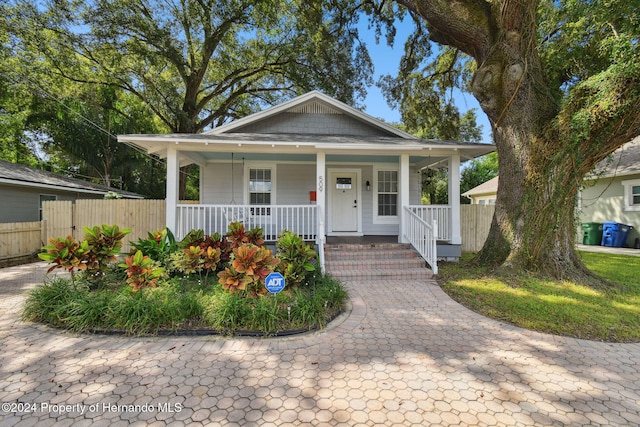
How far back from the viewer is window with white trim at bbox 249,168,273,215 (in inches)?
360

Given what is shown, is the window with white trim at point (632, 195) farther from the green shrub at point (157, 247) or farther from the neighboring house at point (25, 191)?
the neighboring house at point (25, 191)

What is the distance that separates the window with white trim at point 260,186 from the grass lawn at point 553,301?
5551 mm

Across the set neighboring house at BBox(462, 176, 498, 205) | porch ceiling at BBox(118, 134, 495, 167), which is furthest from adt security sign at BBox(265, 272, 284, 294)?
neighboring house at BBox(462, 176, 498, 205)

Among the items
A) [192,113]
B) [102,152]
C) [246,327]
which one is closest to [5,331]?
[246,327]

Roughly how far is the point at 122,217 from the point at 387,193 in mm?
8589

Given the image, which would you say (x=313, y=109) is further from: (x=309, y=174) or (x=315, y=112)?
(x=309, y=174)

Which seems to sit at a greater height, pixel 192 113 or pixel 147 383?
pixel 192 113

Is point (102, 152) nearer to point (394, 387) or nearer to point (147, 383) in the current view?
point (147, 383)

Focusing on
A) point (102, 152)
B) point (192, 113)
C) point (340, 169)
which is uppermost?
point (192, 113)

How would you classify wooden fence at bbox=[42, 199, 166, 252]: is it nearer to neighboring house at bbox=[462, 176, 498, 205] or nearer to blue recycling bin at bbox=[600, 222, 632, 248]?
blue recycling bin at bbox=[600, 222, 632, 248]

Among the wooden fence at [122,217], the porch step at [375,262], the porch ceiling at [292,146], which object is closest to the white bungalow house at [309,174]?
the porch ceiling at [292,146]

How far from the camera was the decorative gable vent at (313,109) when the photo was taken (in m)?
9.26

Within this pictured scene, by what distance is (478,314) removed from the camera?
167 inches

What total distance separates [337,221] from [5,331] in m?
7.33
